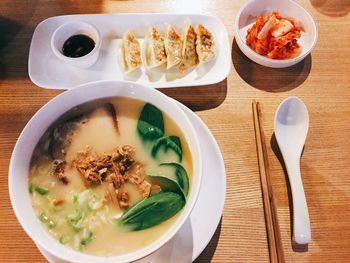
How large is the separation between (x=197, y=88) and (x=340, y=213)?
2.39ft

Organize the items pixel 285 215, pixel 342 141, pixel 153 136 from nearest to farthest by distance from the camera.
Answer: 1. pixel 153 136
2. pixel 285 215
3. pixel 342 141

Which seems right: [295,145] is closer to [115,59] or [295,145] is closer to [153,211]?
[153,211]

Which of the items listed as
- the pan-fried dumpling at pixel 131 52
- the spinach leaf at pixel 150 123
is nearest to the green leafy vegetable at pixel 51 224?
the spinach leaf at pixel 150 123

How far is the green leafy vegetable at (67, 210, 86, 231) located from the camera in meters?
0.97

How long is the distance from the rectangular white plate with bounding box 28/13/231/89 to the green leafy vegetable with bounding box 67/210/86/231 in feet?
2.07

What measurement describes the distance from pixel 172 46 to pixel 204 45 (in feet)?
0.47

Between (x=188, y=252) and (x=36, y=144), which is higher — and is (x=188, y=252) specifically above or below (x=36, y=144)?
below

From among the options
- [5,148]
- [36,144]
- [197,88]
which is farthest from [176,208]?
[5,148]

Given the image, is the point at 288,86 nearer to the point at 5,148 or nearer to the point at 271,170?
the point at 271,170

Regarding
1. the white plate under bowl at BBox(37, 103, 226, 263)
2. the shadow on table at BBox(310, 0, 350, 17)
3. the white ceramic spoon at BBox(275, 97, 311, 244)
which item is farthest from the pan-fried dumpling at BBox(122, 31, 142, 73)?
the shadow on table at BBox(310, 0, 350, 17)

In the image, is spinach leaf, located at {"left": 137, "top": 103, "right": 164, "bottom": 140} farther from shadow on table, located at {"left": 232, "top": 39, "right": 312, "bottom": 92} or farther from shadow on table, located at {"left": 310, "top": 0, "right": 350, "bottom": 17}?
shadow on table, located at {"left": 310, "top": 0, "right": 350, "bottom": 17}

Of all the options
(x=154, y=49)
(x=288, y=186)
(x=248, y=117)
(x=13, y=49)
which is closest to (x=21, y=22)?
(x=13, y=49)

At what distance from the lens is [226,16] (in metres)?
1.65

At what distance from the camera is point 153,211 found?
979 millimetres
